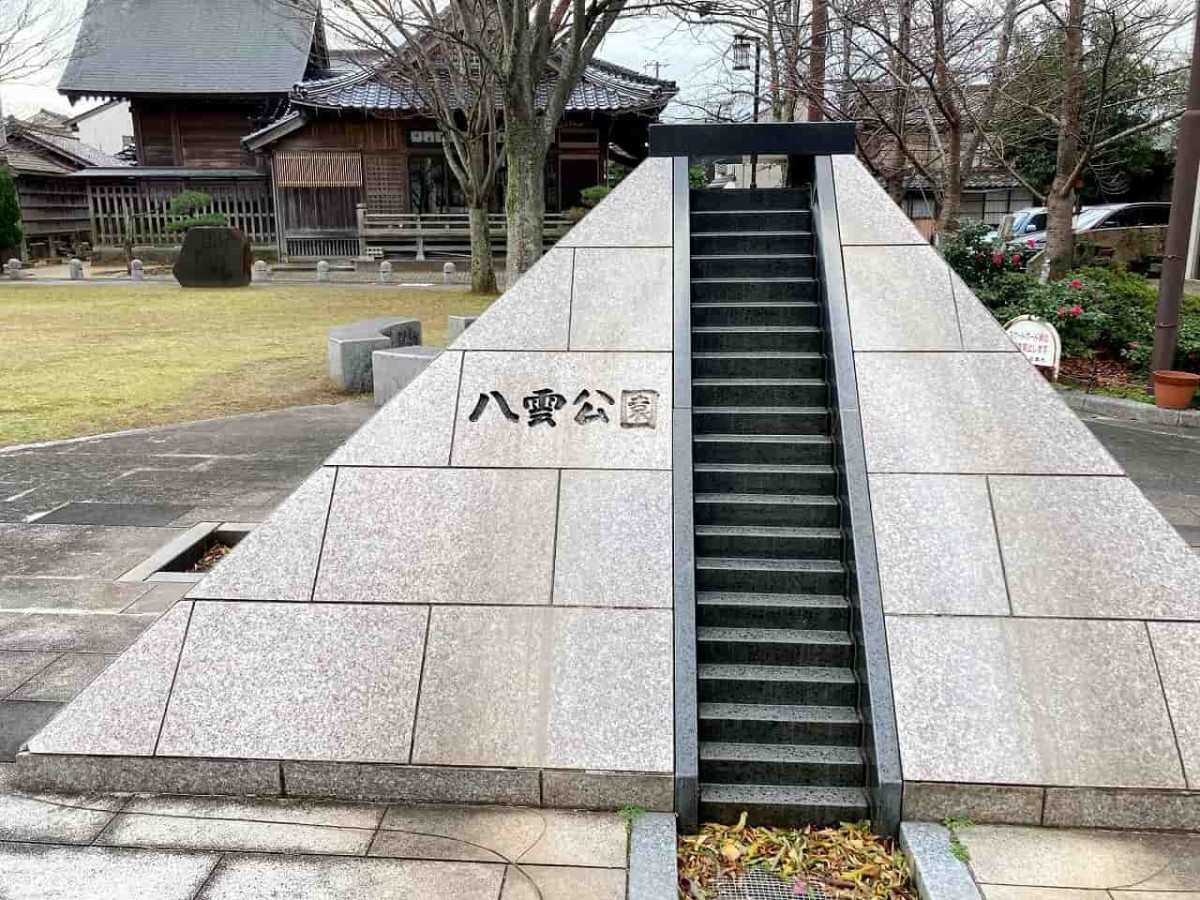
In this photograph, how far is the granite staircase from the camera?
4418 millimetres

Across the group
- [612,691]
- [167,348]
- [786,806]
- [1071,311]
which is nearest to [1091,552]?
[786,806]

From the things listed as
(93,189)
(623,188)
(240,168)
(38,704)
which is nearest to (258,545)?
(38,704)

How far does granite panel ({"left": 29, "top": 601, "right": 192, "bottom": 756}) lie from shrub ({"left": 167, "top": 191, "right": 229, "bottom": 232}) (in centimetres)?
3075

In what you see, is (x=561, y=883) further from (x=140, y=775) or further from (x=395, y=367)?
(x=395, y=367)

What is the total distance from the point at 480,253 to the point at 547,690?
69.6ft

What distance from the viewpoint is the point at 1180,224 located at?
11305mm

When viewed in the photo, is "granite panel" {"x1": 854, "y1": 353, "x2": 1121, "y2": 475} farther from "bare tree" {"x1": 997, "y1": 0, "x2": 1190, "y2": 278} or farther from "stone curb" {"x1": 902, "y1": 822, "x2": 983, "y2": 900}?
"bare tree" {"x1": 997, "y1": 0, "x2": 1190, "y2": 278}

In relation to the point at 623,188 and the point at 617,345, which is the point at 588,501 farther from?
the point at 623,188

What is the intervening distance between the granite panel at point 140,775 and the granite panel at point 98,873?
1.44 feet

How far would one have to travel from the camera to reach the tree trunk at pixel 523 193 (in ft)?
52.6

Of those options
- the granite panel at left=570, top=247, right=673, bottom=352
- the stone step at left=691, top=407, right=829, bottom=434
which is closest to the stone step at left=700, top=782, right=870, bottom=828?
the stone step at left=691, top=407, right=829, bottom=434

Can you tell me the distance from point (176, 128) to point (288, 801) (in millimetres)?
36386

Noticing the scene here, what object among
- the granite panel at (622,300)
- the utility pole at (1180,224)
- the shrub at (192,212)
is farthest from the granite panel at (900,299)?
the shrub at (192,212)

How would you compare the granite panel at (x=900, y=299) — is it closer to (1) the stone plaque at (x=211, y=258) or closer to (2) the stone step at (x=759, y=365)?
(2) the stone step at (x=759, y=365)
